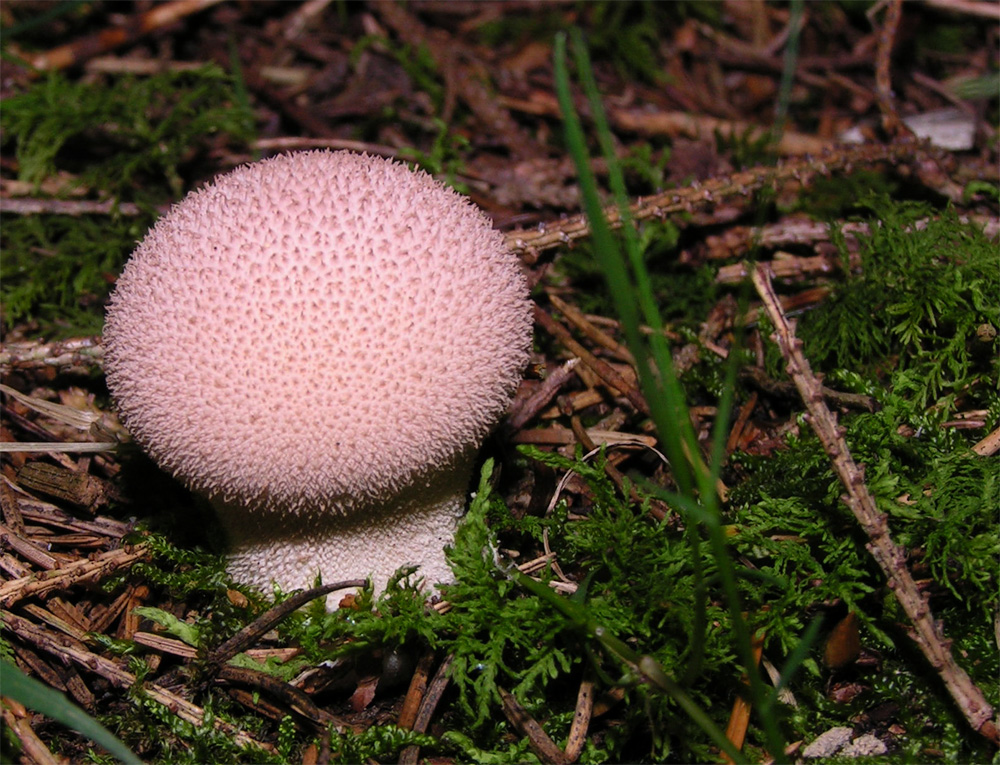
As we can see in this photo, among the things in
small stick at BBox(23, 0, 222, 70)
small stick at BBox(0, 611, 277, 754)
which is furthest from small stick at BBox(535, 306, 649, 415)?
small stick at BBox(23, 0, 222, 70)

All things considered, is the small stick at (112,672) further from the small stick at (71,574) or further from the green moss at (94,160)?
the green moss at (94,160)

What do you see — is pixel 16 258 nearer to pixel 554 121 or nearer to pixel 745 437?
pixel 554 121

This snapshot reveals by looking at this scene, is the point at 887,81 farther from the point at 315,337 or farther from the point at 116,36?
the point at 116,36

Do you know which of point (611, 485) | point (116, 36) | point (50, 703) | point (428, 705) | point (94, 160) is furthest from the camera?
point (116, 36)

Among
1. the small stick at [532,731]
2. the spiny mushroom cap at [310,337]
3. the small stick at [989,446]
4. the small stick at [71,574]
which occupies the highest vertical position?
the spiny mushroom cap at [310,337]

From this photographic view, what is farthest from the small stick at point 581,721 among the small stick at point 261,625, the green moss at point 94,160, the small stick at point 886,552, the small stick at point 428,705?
the green moss at point 94,160

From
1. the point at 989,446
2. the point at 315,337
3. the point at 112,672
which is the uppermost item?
the point at 315,337

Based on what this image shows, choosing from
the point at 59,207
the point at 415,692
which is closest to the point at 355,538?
the point at 415,692
